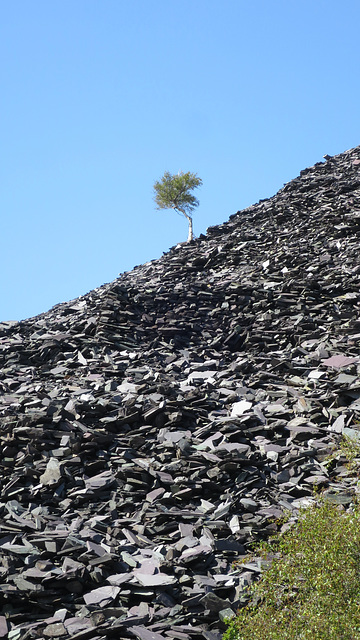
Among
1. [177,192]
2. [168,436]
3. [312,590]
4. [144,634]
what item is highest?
[177,192]

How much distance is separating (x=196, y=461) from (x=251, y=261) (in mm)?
14665

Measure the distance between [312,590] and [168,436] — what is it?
5785mm

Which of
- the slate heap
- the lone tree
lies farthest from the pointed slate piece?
the lone tree

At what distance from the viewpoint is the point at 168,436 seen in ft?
42.3

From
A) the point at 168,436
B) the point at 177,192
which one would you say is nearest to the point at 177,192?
the point at 177,192

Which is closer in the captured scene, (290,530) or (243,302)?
(290,530)

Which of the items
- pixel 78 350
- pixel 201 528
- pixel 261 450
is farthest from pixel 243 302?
pixel 201 528

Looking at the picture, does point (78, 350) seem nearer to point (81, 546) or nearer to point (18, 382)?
point (18, 382)

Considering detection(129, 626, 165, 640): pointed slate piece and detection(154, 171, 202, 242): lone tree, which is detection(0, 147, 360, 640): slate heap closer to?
detection(129, 626, 165, 640): pointed slate piece

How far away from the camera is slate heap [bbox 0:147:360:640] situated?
8.95 meters

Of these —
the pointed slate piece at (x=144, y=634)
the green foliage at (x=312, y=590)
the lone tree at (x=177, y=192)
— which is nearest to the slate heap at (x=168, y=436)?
the pointed slate piece at (x=144, y=634)

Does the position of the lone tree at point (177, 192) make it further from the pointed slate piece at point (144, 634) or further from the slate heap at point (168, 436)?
the pointed slate piece at point (144, 634)

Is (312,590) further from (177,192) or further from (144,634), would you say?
(177,192)

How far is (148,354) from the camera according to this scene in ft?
61.5
